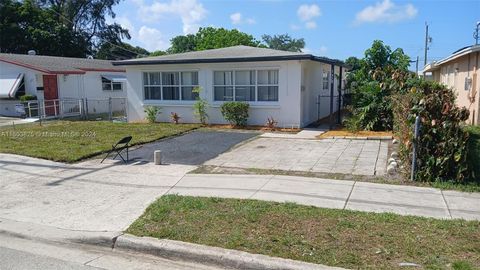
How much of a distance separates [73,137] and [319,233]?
1110 centimetres

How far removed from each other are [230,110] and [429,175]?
950 cm

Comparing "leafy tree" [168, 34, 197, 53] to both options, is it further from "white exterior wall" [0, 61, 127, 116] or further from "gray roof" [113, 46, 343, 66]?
"gray roof" [113, 46, 343, 66]

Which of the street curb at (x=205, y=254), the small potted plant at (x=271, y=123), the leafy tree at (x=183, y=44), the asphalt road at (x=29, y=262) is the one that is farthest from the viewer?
the leafy tree at (x=183, y=44)

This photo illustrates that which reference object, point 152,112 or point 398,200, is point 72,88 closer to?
point 152,112

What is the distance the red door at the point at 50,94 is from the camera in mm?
22328

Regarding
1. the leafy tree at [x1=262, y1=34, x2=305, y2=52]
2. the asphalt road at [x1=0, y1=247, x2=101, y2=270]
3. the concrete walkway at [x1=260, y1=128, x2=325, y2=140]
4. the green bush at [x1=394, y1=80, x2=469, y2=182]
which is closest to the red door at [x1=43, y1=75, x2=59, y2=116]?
the concrete walkway at [x1=260, y1=128, x2=325, y2=140]

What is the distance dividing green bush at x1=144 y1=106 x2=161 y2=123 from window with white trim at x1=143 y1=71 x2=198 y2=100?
54 centimetres

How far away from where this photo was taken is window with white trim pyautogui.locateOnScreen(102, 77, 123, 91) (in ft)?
86.9

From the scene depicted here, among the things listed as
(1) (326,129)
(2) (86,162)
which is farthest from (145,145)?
(1) (326,129)

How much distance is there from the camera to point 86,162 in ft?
33.2

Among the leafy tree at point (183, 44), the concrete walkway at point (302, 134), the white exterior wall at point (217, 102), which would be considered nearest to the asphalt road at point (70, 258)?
the concrete walkway at point (302, 134)

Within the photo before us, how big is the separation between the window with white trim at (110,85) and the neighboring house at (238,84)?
860 cm

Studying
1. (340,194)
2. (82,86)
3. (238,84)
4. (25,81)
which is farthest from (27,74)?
(340,194)

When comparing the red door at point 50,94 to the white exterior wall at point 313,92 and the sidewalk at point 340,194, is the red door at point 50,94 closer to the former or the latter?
the white exterior wall at point 313,92
